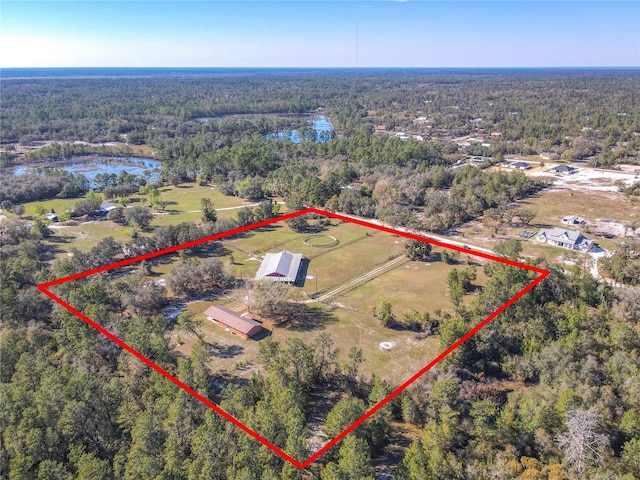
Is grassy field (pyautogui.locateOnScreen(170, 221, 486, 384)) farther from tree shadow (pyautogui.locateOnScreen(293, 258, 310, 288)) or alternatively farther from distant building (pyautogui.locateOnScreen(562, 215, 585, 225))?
distant building (pyautogui.locateOnScreen(562, 215, 585, 225))

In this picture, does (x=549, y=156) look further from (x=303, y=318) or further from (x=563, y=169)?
(x=303, y=318)

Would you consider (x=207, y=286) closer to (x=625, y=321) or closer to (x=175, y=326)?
(x=175, y=326)

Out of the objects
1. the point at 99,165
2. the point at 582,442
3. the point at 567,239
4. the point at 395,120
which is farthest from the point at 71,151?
the point at 582,442

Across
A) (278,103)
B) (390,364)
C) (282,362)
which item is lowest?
(390,364)

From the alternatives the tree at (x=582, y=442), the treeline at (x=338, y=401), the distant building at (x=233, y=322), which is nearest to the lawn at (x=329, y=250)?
the distant building at (x=233, y=322)

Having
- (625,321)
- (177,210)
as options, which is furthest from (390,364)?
(177,210)

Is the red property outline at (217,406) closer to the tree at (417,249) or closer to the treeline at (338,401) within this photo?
the treeline at (338,401)

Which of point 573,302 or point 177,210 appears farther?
point 177,210
